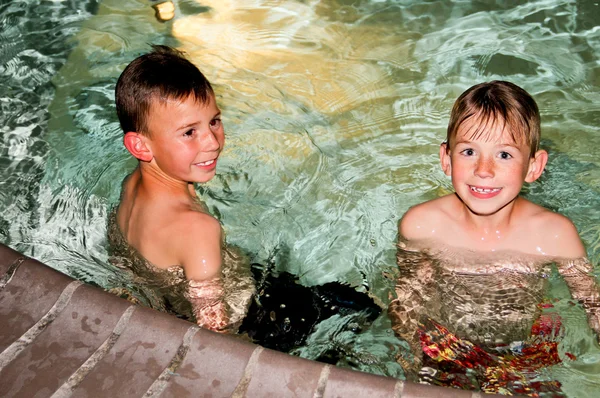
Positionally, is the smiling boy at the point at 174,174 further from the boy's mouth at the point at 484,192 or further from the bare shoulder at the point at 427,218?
the boy's mouth at the point at 484,192

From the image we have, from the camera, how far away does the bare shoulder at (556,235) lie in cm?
339

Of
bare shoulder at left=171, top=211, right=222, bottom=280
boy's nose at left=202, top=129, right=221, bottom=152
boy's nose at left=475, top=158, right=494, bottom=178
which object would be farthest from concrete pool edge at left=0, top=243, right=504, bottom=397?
boy's nose at left=475, top=158, right=494, bottom=178

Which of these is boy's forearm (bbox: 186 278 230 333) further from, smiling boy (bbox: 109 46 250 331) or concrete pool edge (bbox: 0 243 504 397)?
concrete pool edge (bbox: 0 243 504 397)

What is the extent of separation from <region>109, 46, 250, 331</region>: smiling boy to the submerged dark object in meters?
0.17

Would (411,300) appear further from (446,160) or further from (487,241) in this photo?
(446,160)

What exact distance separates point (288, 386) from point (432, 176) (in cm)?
226

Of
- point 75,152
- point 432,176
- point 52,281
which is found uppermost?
point 52,281

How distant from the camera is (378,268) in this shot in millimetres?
3947

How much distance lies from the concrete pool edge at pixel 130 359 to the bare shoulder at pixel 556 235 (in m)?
1.23

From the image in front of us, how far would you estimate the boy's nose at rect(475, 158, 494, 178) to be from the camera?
3131 millimetres

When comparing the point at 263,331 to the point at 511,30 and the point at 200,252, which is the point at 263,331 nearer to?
the point at 200,252

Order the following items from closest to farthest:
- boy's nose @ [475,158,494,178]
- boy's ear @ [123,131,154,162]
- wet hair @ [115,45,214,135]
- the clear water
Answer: boy's nose @ [475,158,494,178] → wet hair @ [115,45,214,135] → boy's ear @ [123,131,154,162] → the clear water

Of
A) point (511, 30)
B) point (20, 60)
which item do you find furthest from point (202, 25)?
point (511, 30)

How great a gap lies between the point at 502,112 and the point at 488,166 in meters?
0.24
